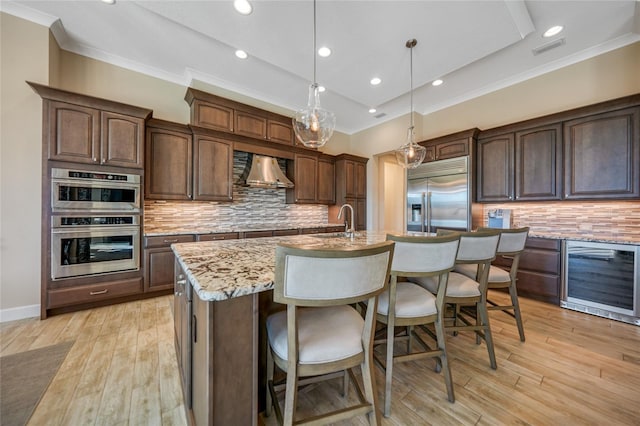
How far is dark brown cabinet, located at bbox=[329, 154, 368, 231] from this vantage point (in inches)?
199

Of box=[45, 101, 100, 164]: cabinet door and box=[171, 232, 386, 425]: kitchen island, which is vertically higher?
box=[45, 101, 100, 164]: cabinet door

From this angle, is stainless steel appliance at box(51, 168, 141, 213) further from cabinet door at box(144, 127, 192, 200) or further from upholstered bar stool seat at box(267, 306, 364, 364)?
upholstered bar stool seat at box(267, 306, 364, 364)

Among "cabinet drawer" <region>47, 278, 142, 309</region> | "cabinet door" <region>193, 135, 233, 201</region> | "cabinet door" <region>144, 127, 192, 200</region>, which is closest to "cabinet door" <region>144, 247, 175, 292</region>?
"cabinet drawer" <region>47, 278, 142, 309</region>

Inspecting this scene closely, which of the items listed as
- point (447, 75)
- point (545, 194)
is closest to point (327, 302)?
point (545, 194)

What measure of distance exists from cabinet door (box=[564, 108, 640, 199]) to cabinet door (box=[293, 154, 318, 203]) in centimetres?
376

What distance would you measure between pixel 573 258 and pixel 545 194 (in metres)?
0.87

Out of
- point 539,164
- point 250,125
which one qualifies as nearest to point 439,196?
point 539,164

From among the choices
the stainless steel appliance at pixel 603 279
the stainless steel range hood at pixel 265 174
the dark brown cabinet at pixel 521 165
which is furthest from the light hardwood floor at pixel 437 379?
the stainless steel range hood at pixel 265 174

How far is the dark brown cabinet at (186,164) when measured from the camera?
3.12 metres

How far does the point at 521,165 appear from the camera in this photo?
10.8 ft

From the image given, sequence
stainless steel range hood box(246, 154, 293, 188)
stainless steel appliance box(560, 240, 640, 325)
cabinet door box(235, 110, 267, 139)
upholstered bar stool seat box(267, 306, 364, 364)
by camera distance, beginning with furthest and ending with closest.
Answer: stainless steel range hood box(246, 154, 293, 188) → cabinet door box(235, 110, 267, 139) → stainless steel appliance box(560, 240, 640, 325) → upholstered bar stool seat box(267, 306, 364, 364)

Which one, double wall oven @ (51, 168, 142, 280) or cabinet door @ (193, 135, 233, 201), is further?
cabinet door @ (193, 135, 233, 201)

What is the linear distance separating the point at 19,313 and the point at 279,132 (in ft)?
12.8

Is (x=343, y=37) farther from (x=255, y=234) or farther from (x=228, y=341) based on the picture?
(x=228, y=341)
